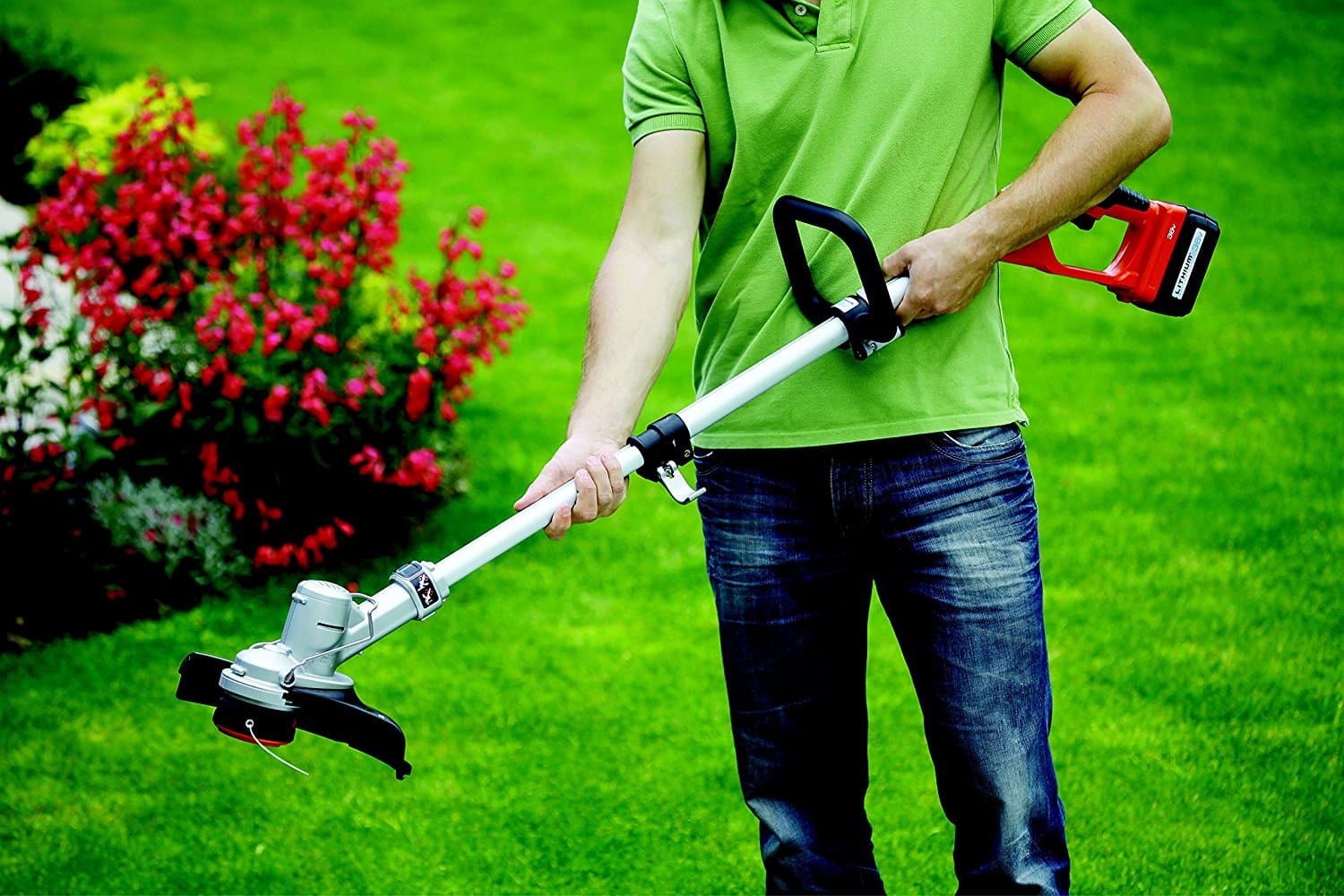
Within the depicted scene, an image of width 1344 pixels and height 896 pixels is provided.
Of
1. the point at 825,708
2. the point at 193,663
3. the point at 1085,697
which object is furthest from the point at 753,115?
the point at 1085,697

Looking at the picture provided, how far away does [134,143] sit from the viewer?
5.50m

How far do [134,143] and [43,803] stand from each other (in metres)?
2.71

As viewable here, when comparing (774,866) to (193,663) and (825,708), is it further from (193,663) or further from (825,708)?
(193,663)

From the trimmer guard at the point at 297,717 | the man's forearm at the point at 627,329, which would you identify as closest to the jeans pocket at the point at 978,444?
the man's forearm at the point at 627,329

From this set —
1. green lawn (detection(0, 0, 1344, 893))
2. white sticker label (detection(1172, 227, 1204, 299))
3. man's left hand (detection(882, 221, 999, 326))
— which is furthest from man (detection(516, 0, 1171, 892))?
green lawn (detection(0, 0, 1344, 893))

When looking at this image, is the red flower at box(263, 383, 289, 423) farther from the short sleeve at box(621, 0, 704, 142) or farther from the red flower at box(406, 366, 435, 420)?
the short sleeve at box(621, 0, 704, 142)

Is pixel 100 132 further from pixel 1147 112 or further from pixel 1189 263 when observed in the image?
pixel 1147 112

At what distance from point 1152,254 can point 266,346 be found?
3018 mm

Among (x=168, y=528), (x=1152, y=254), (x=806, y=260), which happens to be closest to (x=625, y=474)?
(x=806, y=260)

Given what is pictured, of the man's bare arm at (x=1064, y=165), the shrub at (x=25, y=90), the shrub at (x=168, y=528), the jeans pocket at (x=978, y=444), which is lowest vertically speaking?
the shrub at (x=168, y=528)

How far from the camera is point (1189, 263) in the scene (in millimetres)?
2566

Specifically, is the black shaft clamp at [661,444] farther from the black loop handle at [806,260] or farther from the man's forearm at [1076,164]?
the man's forearm at [1076,164]

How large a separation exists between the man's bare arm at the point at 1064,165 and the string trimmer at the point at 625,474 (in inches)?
2.7

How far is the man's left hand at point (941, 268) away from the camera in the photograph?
226cm
